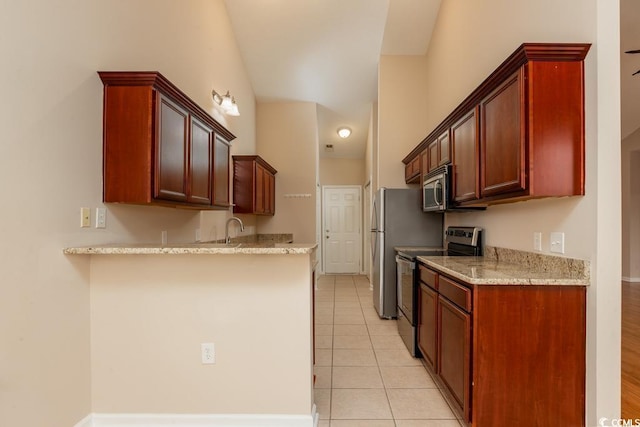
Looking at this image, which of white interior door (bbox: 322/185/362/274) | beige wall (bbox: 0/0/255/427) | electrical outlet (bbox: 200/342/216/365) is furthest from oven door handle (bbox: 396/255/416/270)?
white interior door (bbox: 322/185/362/274)

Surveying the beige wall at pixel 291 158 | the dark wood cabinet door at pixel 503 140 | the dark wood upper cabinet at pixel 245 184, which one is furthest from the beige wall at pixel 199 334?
the beige wall at pixel 291 158

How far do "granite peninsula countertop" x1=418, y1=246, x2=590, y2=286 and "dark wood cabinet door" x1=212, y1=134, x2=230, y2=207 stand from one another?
1964mm

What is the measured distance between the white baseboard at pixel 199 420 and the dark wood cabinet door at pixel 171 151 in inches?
52.4

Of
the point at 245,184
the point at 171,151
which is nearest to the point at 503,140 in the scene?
the point at 171,151

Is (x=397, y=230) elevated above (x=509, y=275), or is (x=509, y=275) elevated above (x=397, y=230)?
(x=397, y=230)

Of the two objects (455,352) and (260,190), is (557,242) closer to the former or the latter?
(455,352)

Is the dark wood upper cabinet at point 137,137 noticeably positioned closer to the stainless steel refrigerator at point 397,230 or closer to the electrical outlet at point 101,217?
the electrical outlet at point 101,217

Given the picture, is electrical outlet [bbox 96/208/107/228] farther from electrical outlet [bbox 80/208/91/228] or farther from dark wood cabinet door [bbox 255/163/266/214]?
dark wood cabinet door [bbox 255/163/266/214]

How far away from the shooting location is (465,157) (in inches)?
104

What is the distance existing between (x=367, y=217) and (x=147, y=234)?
5.41 meters

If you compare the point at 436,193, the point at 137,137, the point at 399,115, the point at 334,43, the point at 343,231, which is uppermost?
the point at 334,43

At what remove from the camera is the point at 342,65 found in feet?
16.7

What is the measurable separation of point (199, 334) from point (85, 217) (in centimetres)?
93

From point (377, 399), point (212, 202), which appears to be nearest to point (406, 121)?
point (212, 202)
